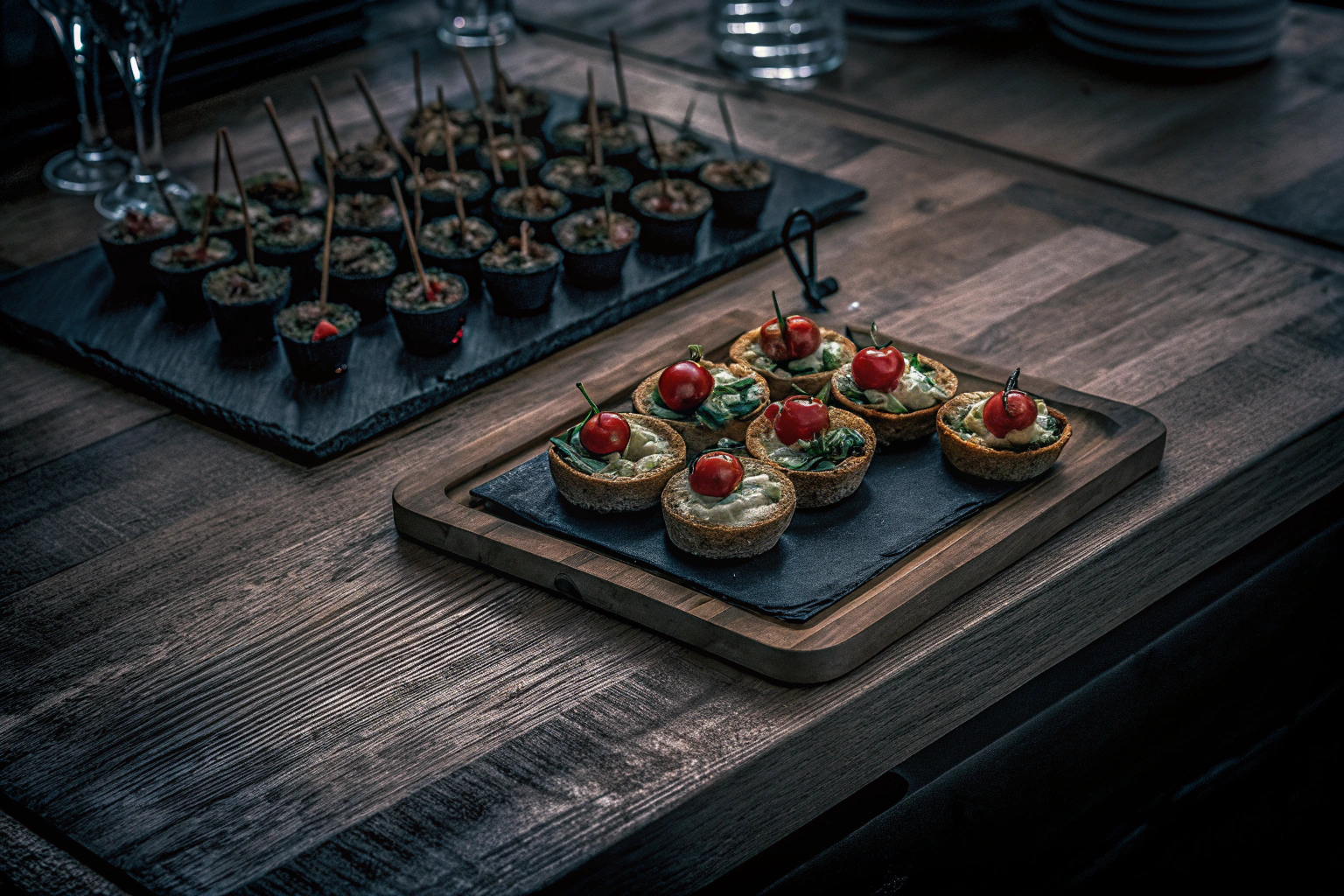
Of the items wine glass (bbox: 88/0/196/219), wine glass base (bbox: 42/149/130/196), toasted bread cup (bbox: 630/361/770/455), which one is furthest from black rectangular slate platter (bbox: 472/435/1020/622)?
wine glass base (bbox: 42/149/130/196)

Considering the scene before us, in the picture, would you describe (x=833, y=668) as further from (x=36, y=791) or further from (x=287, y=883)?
(x=36, y=791)

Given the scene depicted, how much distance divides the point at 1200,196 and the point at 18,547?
235cm

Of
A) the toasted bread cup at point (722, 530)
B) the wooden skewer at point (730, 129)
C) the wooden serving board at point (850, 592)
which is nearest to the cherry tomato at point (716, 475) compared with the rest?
the toasted bread cup at point (722, 530)

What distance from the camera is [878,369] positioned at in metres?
1.88

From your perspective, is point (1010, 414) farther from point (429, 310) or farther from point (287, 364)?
point (287, 364)

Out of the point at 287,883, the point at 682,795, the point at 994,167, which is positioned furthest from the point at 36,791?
the point at 994,167

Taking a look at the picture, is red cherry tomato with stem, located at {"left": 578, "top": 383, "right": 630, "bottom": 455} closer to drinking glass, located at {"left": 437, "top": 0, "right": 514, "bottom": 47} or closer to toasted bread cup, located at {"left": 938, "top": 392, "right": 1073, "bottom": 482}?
toasted bread cup, located at {"left": 938, "top": 392, "right": 1073, "bottom": 482}

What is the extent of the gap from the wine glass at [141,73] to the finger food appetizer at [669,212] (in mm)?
912

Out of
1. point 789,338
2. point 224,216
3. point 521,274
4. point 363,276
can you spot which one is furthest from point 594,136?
point 789,338

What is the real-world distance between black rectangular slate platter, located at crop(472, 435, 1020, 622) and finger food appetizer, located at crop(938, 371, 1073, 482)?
3 cm

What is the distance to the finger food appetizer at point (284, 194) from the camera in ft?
8.61

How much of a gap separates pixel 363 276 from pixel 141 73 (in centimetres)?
78

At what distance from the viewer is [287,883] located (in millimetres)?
1383

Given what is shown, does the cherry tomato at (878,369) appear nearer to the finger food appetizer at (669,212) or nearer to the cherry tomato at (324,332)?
the finger food appetizer at (669,212)
